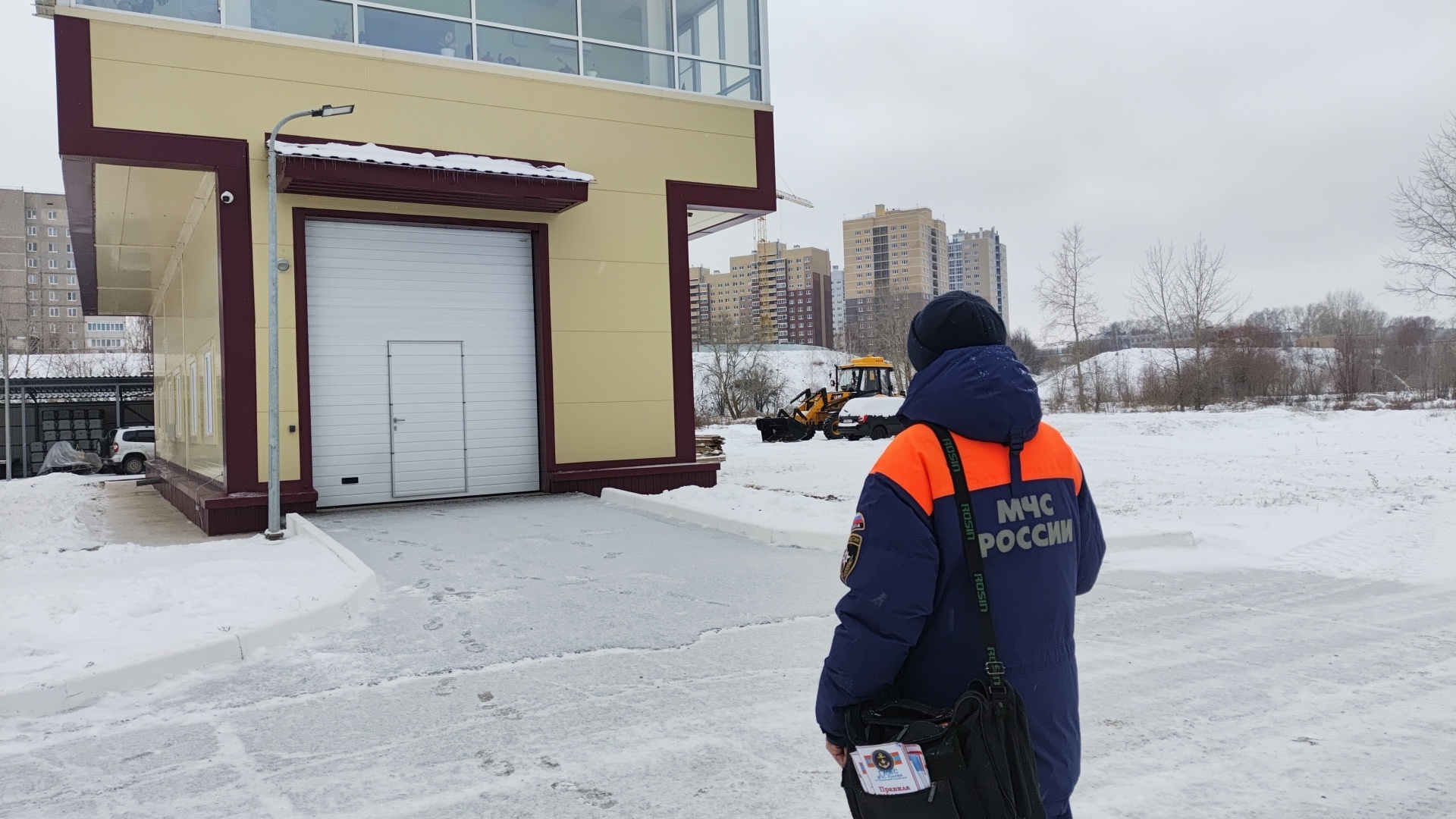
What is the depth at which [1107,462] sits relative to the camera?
2230cm

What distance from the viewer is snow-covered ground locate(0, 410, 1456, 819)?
3.97 meters

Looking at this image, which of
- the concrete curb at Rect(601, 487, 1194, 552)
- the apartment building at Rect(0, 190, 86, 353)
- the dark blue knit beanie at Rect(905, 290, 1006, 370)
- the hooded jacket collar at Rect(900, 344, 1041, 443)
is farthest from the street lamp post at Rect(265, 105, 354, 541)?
the apartment building at Rect(0, 190, 86, 353)

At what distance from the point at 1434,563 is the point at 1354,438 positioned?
20042 mm

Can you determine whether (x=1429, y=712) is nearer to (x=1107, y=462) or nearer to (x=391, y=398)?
(x=391, y=398)

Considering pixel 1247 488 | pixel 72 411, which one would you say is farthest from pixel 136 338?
pixel 1247 488

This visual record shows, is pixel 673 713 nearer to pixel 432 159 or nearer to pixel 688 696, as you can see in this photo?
pixel 688 696

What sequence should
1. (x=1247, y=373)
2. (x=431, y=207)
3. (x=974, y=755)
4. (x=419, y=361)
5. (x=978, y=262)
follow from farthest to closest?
(x=978, y=262) < (x=1247, y=373) < (x=419, y=361) < (x=431, y=207) < (x=974, y=755)

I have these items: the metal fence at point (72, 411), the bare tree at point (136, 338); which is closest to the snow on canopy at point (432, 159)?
the metal fence at point (72, 411)

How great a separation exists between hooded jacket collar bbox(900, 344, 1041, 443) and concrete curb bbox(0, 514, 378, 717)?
514 cm

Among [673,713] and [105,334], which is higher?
[105,334]

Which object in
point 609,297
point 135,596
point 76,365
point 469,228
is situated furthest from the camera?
point 76,365

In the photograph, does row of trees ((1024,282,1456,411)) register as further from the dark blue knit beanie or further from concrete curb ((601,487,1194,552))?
the dark blue knit beanie

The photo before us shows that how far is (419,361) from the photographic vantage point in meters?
13.9

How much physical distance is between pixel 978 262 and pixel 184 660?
81.0 meters
